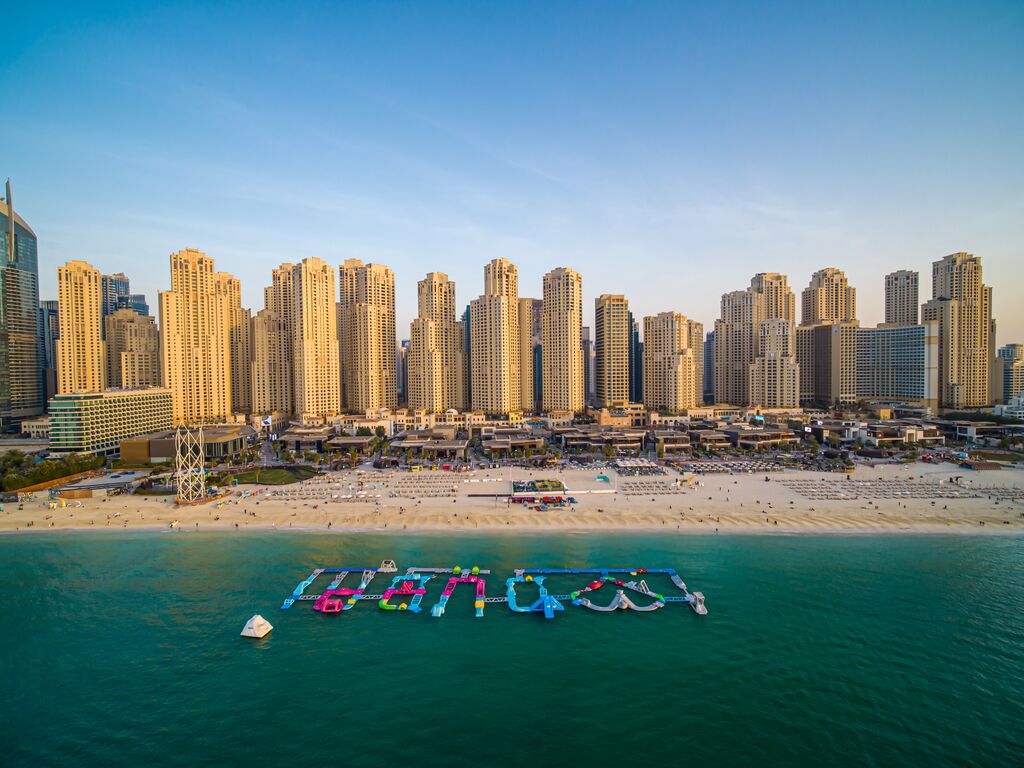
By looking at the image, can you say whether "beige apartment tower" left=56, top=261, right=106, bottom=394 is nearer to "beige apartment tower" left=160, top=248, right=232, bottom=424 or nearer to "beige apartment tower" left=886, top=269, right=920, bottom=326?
"beige apartment tower" left=160, top=248, right=232, bottom=424

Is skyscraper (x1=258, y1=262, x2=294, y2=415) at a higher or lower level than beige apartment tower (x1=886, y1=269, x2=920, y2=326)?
lower

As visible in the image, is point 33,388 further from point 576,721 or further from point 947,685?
point 947,685

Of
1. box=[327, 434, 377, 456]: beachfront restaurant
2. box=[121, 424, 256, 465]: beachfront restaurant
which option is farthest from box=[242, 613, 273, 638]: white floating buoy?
box=[327, 434, 377, 456]: beachfront restaurant

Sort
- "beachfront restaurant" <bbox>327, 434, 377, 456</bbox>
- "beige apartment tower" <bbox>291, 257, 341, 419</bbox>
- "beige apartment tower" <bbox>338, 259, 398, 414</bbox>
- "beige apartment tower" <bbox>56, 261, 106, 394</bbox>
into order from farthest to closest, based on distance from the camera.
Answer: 1. "beige apartment tower" <bbox>338, 259, 398, 414</bbox>
2. "beige apartment tower" <bbox>291, 257, 341, 419</bbox>
3. "beige apartment tower" <bbox>56, 261, 106, 394</bbox>
4. "beachfront restaurant" <bbox>327, 434, 377, 456</bbox>

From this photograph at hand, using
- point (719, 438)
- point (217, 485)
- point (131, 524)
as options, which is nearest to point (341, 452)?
point (217, 485)

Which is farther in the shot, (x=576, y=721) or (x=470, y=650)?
(x=470, y=650)

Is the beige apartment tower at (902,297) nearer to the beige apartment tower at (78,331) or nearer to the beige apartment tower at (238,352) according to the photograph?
the beige apartment tower at (238,352)

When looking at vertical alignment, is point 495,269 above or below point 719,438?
above

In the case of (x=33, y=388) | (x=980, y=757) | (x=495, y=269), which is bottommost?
(x=980, y=757)
